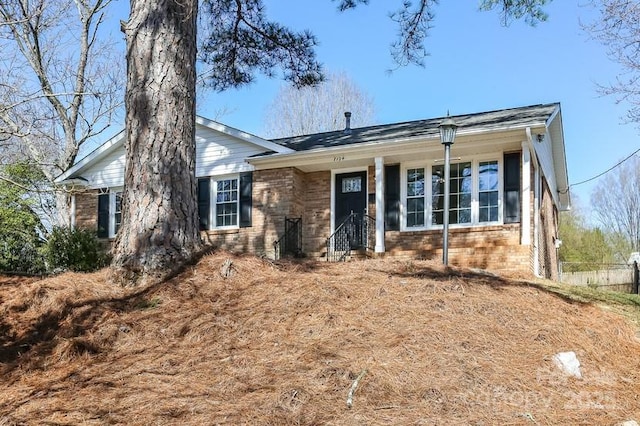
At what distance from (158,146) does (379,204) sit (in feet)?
20.0

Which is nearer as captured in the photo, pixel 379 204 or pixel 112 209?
pixel 379 204

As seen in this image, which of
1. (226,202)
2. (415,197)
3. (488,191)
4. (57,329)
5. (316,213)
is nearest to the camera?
(57,329)

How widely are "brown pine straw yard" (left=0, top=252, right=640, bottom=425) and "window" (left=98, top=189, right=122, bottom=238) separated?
8.07 metres

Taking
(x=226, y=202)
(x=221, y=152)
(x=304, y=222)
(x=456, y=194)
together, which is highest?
(x=221, y=152)

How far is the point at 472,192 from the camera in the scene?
11.6 meters

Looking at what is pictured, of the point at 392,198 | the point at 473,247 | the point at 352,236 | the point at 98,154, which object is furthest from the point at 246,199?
A: the point at 473,247

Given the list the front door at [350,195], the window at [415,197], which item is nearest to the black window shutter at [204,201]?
the front door at [350,195]

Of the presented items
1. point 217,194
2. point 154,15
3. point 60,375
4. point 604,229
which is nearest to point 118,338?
point 60,375

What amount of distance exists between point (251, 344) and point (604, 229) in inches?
1140

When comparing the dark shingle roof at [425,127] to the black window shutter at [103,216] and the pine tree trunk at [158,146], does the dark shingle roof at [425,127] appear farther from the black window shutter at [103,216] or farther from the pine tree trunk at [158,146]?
the pine tree trunk at [158,146]

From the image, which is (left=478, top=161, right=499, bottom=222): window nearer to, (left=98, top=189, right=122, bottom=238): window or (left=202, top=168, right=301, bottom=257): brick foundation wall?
(left=202, top=168, right=301, bottom=257): brick foundation wall

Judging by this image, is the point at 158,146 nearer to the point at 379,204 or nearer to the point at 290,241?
the point at 379,204

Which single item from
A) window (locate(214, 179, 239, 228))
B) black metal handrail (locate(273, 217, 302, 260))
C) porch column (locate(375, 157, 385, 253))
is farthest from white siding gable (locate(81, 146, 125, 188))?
porch column (locate(375, 157, 385, 253))

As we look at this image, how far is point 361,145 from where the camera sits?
11930mm
